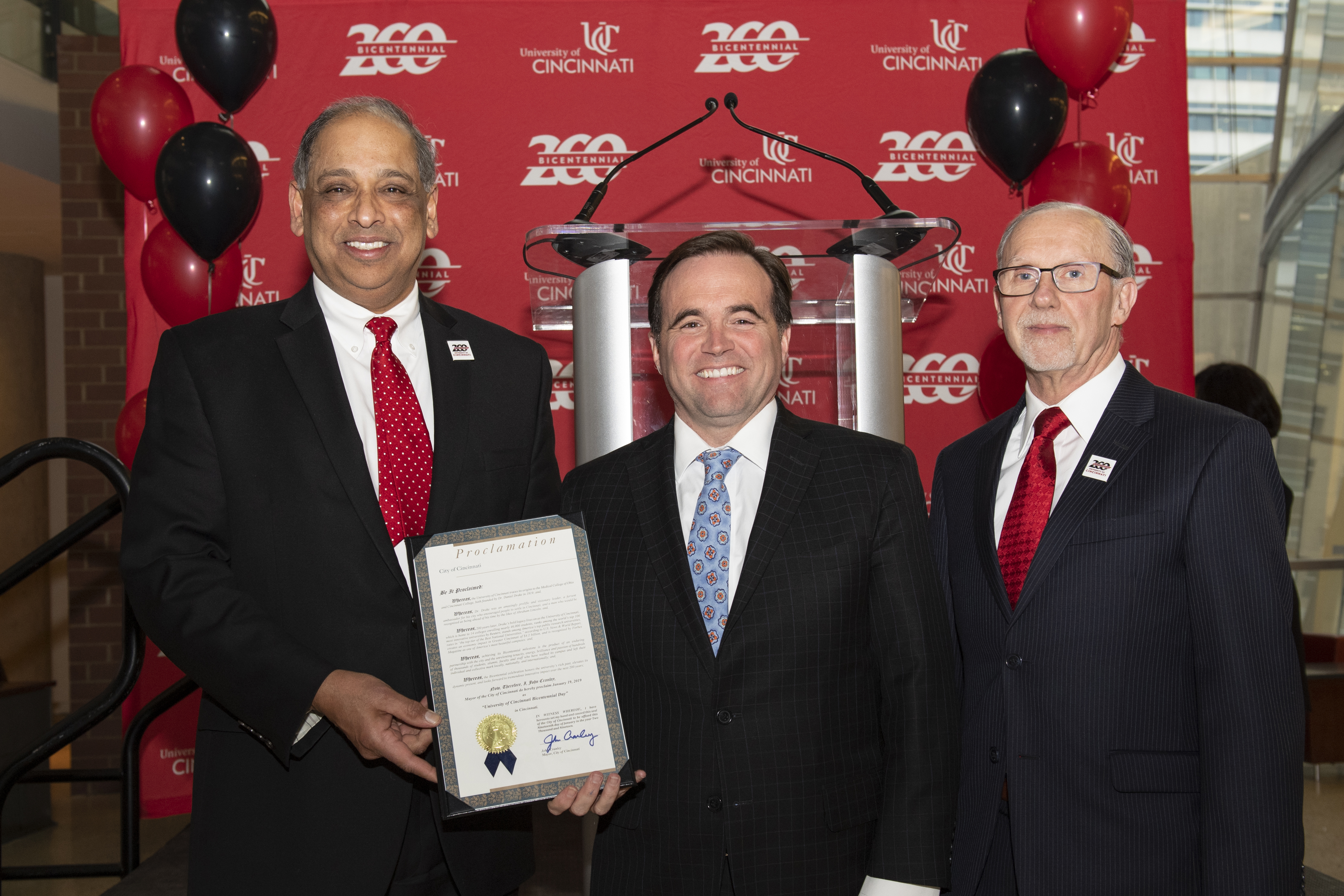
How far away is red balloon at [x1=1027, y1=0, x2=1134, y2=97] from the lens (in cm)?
408

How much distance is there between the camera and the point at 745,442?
1.84 metres

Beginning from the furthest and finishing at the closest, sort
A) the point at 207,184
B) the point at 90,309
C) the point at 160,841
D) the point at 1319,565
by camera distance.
A: the point at 1319,565 < the point at 90,309 < the point at 160,841 < the point at 207,184

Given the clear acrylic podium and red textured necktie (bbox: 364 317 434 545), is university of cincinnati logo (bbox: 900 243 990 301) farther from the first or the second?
red textured necktie (bbox: 364 317 434 545)

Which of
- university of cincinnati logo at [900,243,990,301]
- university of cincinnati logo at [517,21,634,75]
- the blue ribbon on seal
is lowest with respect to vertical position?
the blue ribbon on seal

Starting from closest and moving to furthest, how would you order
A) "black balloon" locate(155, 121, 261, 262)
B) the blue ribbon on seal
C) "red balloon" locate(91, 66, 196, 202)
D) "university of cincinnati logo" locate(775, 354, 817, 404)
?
the blue ribbon on seal → "university of cincinnati logo" locate(775, 354, 817, 404) → "black balloon" locate(155, 121, 261, 262) → "red balloon" locate(91, 66, 196, 202)

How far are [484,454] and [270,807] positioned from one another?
2.30 feet

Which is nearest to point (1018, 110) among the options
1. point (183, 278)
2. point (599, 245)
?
point (599, 245)

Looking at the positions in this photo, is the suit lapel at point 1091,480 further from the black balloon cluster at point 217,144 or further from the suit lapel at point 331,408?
the black balloon cluster at point 217,144

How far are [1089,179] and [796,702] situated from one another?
3151 mm

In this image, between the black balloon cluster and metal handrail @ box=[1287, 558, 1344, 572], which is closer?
the black balloon cluster

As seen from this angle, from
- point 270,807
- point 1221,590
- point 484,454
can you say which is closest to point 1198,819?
point 1221,590

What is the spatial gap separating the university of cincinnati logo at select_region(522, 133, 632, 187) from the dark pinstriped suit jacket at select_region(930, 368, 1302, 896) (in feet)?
10.8

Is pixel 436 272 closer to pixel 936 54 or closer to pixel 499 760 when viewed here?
pixel 936 54

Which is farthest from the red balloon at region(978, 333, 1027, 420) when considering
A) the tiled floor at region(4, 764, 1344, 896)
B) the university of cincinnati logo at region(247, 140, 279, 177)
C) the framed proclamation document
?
the university of cincinnati logo at region(247, 140, 279, 177)
